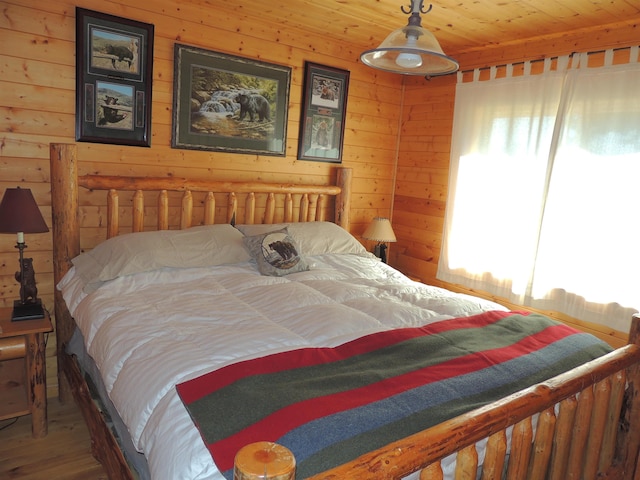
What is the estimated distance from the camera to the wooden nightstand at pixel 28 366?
211cm

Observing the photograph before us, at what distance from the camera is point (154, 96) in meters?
2.75

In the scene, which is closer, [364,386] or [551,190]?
[364,386]

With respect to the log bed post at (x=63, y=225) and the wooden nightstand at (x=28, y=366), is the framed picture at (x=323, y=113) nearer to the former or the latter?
the log bed post at (x=63, y=225)

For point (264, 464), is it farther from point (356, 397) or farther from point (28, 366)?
point (28, 366)

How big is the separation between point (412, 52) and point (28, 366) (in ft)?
7.19

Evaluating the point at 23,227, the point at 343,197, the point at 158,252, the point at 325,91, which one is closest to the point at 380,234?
the point at 343,197

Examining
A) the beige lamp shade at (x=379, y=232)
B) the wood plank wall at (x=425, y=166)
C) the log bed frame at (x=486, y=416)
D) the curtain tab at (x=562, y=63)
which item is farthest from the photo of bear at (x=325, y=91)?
the curtain tab at (x=562, y=63)

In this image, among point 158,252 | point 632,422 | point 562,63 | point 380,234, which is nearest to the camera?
point 632,422

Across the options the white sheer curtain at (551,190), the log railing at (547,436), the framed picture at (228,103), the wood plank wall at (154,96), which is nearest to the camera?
the log railing at (547,436)

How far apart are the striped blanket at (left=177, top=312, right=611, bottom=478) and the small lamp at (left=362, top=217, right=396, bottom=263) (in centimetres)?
167

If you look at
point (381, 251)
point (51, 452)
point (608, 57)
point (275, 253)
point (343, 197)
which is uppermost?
point (608, 57)

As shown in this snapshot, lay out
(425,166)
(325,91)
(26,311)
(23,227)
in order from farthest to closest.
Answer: (425,166) → (325,91) → (26,311) → (23,227)

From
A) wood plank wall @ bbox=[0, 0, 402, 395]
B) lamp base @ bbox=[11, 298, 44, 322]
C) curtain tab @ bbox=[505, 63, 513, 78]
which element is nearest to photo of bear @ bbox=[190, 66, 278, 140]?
wood plank wall @ bbox=[0, 0, 402, 395]

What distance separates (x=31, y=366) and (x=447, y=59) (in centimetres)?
227
